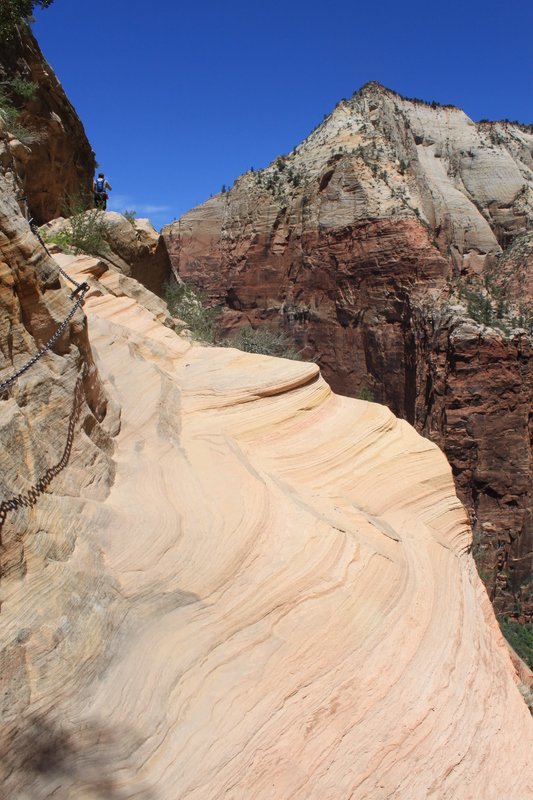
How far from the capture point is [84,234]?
10.4 m

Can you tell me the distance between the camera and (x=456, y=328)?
2402 cm

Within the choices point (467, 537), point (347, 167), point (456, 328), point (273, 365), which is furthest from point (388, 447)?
point (347, 167)

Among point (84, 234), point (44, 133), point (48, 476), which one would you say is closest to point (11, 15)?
point (44, 133)

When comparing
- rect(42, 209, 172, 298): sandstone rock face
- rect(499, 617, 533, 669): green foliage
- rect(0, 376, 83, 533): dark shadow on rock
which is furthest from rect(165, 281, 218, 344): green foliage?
rect(499, 617, 533, 669): green foliage

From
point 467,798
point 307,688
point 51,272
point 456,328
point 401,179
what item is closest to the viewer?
point 467,798

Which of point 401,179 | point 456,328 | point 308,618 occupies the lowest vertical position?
point 308,618

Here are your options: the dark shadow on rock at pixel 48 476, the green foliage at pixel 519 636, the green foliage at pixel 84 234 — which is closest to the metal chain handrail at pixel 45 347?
the dark shadow on rock at pixel 48 476

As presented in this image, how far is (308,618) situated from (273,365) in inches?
146

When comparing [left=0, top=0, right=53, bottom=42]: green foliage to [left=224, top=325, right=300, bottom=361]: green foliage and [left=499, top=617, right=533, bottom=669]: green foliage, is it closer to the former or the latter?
[left=224, top=325, right=300, bottom=361]: green foliage

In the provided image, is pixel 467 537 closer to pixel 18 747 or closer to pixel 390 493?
pixel 390 493

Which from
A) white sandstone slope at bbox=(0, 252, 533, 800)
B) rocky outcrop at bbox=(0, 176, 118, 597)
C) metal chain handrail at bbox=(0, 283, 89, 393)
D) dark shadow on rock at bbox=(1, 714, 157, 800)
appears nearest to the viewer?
dark shadow on rock at bbox=(1, 714, 157, 800)

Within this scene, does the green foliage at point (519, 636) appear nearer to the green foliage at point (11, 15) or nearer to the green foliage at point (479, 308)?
the green foliage at point (479, 308)

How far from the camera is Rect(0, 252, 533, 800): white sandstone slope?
294 centimetres

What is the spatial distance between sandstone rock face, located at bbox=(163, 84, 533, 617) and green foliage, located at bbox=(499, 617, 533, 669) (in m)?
0.77
